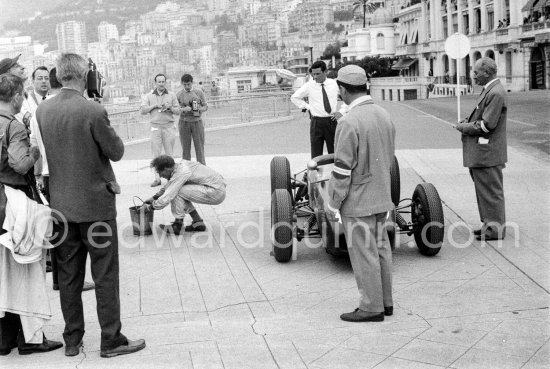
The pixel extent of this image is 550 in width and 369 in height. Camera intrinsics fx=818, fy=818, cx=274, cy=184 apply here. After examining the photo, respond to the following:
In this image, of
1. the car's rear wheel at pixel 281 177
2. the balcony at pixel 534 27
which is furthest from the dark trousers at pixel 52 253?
the balcony at pixel 534 27

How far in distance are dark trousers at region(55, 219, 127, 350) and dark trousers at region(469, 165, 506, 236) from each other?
4287mm

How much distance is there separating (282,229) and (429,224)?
4.42ft

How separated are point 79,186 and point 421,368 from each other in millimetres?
2369

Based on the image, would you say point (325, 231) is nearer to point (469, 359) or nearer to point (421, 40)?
point (469, 359)

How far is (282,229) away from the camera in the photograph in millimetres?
7516

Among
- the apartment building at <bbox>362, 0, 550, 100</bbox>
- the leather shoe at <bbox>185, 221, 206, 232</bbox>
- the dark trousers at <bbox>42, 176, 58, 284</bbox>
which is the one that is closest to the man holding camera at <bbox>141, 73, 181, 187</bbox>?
the leather shoe at <bbox>185, 221, 206, 232</bbox>

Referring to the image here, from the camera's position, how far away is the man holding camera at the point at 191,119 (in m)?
13.9

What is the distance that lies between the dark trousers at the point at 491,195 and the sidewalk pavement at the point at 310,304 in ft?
0.83

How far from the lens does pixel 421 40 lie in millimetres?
98812

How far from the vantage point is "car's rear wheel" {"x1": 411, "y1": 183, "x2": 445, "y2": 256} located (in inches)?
294

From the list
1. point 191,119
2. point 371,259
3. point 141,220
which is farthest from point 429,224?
point 191,119

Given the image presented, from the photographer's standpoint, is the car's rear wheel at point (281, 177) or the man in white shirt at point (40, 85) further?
the car's rear wheel at point (281, 177)

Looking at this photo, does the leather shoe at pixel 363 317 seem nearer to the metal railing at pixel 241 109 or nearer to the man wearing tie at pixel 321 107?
the man wearing tie at pixel 321 107

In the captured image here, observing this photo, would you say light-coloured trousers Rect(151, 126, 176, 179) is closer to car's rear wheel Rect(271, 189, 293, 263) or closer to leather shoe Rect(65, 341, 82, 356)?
car's rear wheel Rect(271, 189, 293, 263)
